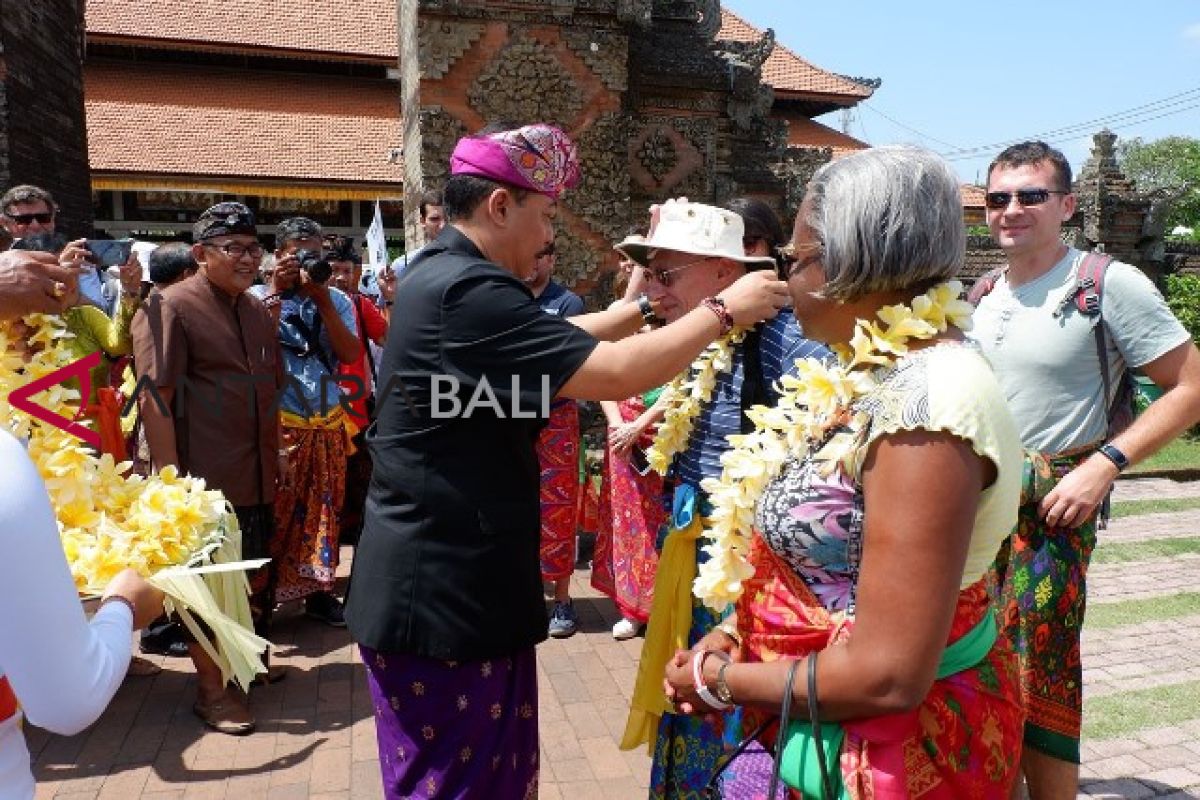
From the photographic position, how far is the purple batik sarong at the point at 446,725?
206 cm

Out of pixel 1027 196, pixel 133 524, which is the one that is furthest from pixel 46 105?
pixel 1027 196

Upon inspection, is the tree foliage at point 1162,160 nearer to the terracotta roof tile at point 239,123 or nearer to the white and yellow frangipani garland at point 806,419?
the terracotta roof tile at point 239,123

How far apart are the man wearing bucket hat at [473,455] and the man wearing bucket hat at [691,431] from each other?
0.42m

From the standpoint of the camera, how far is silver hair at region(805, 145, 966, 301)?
1.46 metres

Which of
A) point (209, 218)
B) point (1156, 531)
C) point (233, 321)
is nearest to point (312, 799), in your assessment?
point (233, 321)

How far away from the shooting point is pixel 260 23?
18375 mm

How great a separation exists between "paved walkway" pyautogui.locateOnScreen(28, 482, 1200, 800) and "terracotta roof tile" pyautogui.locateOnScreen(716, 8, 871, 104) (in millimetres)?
16218

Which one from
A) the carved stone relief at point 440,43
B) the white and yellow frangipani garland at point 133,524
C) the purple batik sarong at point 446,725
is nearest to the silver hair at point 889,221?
the purple batik sarong at point 446,725

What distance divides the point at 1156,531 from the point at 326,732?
248 inches

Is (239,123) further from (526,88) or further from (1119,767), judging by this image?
(1119,767)

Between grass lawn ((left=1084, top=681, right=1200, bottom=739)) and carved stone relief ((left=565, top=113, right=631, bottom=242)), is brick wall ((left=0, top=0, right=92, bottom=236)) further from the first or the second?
grass lawn ((left=1084, top=681, right=1200, bottom=739))

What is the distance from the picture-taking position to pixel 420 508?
6.57 ft

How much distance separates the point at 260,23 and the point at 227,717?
1821 centimetres

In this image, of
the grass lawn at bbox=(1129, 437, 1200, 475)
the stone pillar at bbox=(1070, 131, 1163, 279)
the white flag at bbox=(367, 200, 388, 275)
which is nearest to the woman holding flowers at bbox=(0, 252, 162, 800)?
the white flag at bbox=(367, 200, 388, 275)
